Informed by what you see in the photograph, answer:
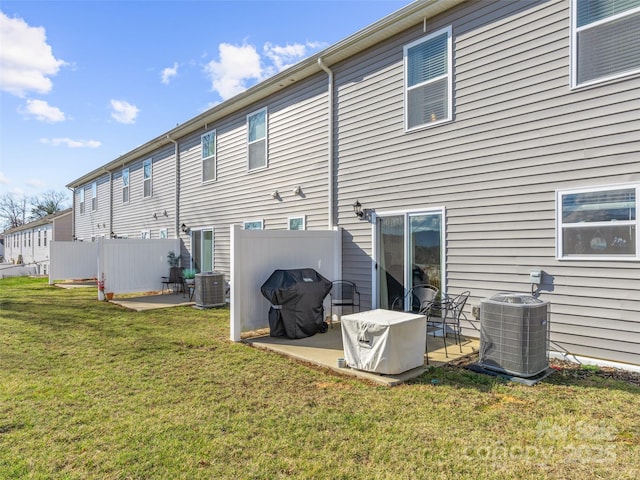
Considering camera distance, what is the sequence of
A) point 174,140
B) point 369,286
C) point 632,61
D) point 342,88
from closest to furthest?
point 632,61 → point 369,286 → point 342,88 → point 174,140

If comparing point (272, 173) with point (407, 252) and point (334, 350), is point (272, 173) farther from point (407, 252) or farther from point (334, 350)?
point (334, 350)

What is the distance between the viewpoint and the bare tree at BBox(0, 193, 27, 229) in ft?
164

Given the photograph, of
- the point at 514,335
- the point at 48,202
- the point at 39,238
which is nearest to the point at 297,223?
the point at 514,335

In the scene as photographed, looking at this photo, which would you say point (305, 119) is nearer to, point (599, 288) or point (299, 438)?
point (599, 288)

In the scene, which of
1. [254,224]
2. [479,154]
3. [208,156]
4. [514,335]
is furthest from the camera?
[208,156]

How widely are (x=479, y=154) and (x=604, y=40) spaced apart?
1.81m

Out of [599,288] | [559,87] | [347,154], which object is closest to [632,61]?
[559,87]

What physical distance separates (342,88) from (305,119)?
1.12m

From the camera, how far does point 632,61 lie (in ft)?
14.2

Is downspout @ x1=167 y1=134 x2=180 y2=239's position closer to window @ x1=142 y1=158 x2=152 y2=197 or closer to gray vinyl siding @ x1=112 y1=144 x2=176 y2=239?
gray vinyl siding @ x1=112 y1=144 x2=176 y2=239

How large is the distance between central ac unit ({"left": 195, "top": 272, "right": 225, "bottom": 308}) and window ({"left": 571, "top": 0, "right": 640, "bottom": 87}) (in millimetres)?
7591

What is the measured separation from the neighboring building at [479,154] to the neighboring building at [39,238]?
19.3m

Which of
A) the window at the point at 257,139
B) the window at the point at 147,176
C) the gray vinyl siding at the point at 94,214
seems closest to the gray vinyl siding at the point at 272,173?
the window at the point at 257,139

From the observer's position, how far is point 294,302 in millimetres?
6023
